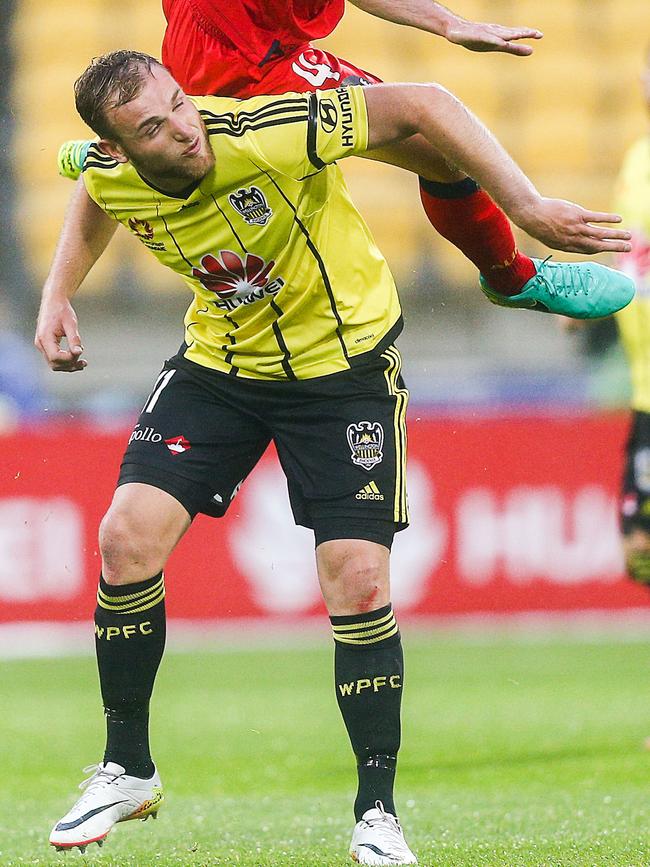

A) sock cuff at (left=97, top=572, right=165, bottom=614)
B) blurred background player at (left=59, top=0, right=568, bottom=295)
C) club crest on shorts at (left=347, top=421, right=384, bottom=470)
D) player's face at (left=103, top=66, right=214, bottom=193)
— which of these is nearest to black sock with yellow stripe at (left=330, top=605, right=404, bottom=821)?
club crest on shorts at (left=347, top=421, right=384, bottom=470)

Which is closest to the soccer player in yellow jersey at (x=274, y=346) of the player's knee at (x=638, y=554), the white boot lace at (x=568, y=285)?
the white boot lace at (x=568, y=285)

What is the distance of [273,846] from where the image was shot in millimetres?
4039

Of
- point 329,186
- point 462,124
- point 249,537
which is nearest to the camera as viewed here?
point 462,124

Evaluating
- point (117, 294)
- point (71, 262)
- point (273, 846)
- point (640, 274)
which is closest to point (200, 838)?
point (273, 846)

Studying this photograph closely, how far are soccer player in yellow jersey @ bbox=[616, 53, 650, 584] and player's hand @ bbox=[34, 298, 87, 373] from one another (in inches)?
115

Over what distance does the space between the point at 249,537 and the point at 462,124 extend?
5983mm

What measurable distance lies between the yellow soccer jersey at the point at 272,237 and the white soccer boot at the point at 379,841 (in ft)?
3.78

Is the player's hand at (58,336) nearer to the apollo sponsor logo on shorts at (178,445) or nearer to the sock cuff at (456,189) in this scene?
the apollo sponsor logo on shorts at (178,445)

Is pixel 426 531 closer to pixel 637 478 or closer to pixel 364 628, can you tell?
pixel 637 478

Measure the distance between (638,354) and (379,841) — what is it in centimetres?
314

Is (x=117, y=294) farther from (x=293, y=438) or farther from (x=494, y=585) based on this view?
(x=293, y=438)

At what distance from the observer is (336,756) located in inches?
240

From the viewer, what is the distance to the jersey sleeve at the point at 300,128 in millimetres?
3582

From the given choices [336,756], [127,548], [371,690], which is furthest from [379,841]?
[336,756]
